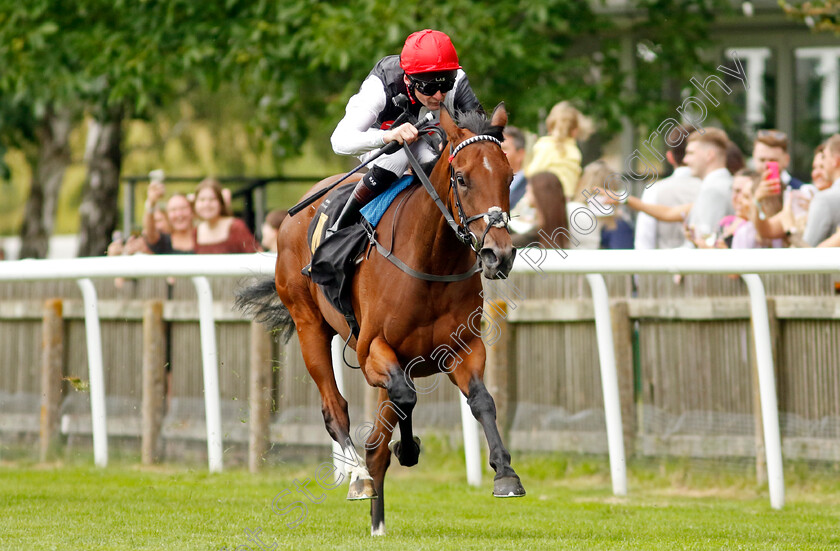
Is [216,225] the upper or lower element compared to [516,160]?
lower

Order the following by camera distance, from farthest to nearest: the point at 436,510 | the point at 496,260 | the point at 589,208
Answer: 1. the point at 589,208
2. the point at 436,510
3. the point at 496,260

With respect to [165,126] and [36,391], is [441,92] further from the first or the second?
[165,126]

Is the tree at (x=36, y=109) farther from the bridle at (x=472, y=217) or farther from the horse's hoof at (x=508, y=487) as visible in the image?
the horse's hoof at (x=508, y=487)

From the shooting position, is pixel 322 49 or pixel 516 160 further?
pixel 322 49

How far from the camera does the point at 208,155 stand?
2572 centimetres

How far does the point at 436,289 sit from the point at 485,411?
0.56 meters

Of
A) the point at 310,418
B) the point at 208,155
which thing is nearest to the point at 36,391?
the point at 310,418

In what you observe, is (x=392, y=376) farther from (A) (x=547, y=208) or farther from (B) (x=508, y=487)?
(A) (x=547, y=208)

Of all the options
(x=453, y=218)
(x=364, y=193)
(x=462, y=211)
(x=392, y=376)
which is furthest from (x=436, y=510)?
(x=462, y=211)

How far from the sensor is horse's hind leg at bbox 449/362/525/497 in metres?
4.89

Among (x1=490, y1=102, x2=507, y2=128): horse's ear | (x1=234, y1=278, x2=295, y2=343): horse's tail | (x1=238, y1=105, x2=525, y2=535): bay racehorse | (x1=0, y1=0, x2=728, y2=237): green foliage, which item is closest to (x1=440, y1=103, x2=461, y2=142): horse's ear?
(x1=238, y1=105, x2=525, y2=535): bay racehorse

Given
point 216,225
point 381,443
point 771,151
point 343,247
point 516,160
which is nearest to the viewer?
point 343,247

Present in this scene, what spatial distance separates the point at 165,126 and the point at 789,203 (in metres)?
20.9

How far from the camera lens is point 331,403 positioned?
627 centimetres
